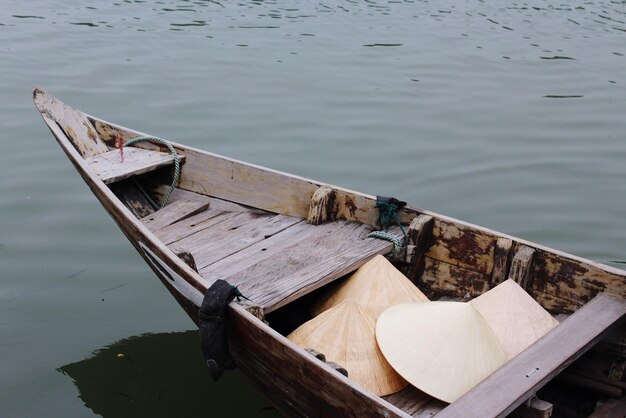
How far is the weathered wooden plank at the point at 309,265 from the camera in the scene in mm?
4551

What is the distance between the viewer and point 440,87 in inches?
431

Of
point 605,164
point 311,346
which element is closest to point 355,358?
point 311,346

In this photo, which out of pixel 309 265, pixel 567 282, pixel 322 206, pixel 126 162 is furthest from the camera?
pixel 126 162

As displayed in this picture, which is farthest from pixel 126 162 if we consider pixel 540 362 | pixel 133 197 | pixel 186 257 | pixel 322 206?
pixel 540 362

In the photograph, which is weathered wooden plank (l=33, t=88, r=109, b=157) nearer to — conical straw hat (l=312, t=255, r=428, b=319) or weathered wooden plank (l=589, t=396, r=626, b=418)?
conical straw hat (l=312, t=255, r=428, b=319)

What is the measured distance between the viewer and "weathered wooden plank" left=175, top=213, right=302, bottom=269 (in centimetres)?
528

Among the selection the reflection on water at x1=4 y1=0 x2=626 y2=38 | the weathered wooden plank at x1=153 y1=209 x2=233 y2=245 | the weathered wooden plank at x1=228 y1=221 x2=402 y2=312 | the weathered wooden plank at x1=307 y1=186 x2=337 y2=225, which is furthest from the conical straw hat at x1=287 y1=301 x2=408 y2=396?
the reflection on water at x1=4 y1=0 x2=626 y2=38

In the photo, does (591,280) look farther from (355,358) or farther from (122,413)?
(122,413)

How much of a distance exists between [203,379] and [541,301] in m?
2.22

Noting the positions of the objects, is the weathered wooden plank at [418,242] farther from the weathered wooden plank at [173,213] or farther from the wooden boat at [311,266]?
the weathered wooden plank at [173,213]

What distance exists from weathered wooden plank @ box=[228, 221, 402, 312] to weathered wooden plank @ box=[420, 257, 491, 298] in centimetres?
32

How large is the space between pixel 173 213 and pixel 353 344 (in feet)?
7.48

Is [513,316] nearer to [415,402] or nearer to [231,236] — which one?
[415,402]

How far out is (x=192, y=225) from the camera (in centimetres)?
579
